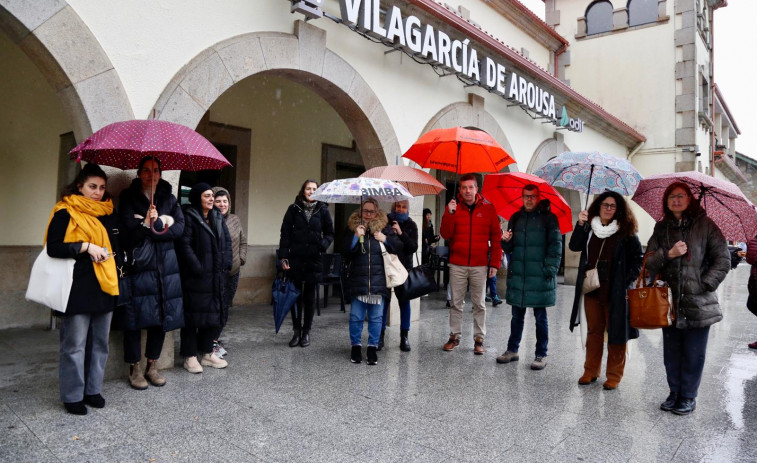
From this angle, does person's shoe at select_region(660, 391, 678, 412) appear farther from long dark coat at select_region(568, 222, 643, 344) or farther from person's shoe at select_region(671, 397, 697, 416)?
long dark coat at select_region(568, 222, 643, 344)

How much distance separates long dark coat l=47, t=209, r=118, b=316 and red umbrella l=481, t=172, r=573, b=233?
3.69 meters

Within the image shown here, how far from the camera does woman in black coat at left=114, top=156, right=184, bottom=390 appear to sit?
13.0 feet

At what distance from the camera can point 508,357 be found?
17.2 ft

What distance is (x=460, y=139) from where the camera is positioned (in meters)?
5.30

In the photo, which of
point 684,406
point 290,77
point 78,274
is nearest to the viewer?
point 78,274

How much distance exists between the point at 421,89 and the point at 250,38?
310 cm

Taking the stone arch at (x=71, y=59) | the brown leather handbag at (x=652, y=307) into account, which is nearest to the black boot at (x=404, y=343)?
the brown leather handbag at (x=652, y=307)

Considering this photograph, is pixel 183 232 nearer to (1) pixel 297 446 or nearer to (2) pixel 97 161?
(2) pixel 97 161

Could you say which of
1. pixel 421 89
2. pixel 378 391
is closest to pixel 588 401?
pixel 378 391

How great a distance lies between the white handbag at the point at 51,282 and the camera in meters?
3.41

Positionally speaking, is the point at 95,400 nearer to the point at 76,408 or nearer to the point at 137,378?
the point at 76,408

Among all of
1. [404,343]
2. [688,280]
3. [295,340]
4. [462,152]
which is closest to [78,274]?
[295,340]

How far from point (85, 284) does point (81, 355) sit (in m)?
0.50

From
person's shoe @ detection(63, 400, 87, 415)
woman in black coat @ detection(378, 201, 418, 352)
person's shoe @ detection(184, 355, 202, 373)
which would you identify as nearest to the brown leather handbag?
woman in black coat @ detection(378, 201, 418, 352)
